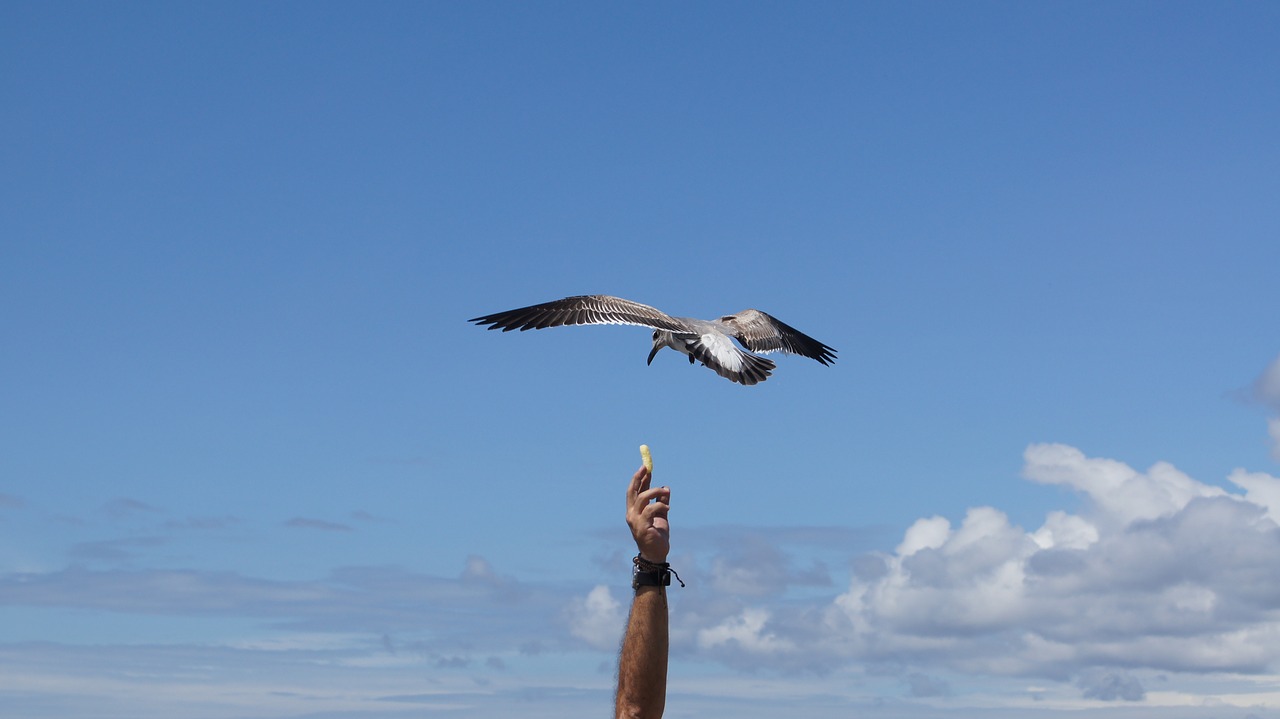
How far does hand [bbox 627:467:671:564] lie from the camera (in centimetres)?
932

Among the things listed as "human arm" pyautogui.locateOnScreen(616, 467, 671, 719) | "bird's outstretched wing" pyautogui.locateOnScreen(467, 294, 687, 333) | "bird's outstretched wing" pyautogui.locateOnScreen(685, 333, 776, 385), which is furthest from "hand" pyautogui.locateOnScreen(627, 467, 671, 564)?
"bird's outstretched wing" pyautogui.locateOnScreen(467, 294, 687, 333)

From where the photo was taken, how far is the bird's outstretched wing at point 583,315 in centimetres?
2733

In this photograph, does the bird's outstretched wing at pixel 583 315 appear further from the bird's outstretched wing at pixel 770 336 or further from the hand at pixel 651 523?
the hand at pixel 651 523

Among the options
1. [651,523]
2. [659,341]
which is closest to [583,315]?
[659,341]

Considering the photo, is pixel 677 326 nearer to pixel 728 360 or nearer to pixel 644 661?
pixel 728 360

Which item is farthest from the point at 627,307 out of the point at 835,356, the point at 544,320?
the point at 835,356

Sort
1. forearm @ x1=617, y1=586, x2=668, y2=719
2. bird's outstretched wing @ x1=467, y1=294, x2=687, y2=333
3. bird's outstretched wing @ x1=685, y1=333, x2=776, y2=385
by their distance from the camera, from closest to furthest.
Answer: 1. forearm @ x1=617, y1=586, x2=668, y2=719
2. bird's outstretched wing @ x1=685, y1=333, x2=776, y2=385
3. bird's outstretched wing @ x1=467, y1=294, x2=687, y2=333

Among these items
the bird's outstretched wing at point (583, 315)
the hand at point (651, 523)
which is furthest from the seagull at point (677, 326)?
the hand at point (651, 523)

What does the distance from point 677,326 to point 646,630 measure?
18611mm

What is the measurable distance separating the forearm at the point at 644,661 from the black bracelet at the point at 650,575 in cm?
5

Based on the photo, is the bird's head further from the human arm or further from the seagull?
the human arm

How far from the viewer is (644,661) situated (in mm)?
9039

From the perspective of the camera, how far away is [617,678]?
9.27m

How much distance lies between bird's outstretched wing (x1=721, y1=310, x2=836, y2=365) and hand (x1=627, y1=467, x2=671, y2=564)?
Answer: 64.8ft
